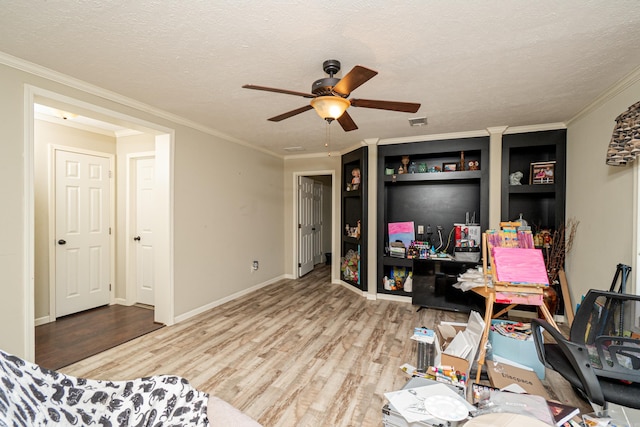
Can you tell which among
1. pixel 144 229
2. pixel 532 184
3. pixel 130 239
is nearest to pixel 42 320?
pixel 130 239

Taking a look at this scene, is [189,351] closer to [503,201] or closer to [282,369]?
[282,369]

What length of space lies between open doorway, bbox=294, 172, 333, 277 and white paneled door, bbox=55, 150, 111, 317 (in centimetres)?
314

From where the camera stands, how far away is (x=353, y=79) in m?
1.72

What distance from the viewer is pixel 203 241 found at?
3846 mm

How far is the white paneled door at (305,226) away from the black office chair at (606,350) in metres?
4.54

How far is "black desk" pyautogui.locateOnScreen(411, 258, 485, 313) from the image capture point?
12.8 ft

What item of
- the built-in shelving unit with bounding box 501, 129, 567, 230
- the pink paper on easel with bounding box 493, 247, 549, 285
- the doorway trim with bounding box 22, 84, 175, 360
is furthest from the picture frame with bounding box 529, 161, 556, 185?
the doorway trim with bounding box 22, 84, 175, 360

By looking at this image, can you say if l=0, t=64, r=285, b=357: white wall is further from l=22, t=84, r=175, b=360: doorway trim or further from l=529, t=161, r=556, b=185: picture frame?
l=529, t=161, r=556, b=185: picture frame

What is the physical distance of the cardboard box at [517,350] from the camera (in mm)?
2320

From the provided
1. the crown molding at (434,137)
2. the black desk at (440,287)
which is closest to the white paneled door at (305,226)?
the crown molding at (434,137)

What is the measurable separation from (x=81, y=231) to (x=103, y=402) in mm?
3467

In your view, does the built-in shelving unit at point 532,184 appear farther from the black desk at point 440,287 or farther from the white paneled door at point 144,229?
the white paneled door at point 144,229

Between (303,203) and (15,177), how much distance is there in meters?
4.26

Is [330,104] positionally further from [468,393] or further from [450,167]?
[450,167]
